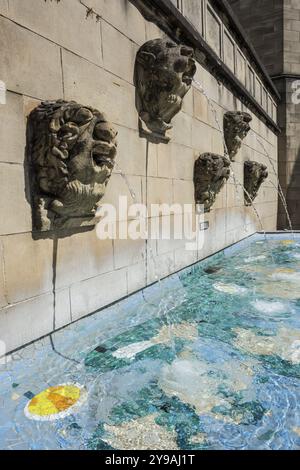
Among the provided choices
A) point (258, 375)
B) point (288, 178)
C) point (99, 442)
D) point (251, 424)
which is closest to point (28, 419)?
point (99, 442)

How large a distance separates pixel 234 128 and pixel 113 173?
457cm

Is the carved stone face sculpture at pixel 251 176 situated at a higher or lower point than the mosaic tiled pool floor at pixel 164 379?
higher

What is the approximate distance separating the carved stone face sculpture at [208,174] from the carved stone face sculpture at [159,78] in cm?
161

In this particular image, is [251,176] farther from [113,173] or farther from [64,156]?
[64,156]

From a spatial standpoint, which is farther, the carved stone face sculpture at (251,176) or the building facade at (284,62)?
the building facade at (284,62)

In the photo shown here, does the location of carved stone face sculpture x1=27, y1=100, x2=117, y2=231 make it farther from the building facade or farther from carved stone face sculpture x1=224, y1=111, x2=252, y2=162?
the building facade

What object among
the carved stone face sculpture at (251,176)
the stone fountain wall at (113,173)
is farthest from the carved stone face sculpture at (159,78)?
the carved stone face sculpture at (251,176)

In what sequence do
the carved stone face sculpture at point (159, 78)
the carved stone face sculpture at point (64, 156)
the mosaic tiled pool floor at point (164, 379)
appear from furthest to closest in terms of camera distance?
1. the carved stone face sculpture at point (159, 78)
2. the carved stone face sculpture at point (64, 156)
3. the mosaic tiled pool floor at point (164, 379)

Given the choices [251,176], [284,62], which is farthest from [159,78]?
[284,62]

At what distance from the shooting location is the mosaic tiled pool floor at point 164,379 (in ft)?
6.53

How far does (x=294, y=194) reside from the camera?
15.2 m

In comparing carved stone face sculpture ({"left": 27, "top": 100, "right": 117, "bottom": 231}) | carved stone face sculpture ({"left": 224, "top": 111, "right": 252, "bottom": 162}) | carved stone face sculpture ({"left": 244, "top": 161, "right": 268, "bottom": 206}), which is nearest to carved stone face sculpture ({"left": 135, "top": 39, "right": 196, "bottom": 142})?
carved stone face sculpture ({"left": 27, "top": 100, "right": 117, "bottom": 231})

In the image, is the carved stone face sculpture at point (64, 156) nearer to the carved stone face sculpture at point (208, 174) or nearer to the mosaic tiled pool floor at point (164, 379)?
the mosaic tiled pool floor at point (164, 379)
